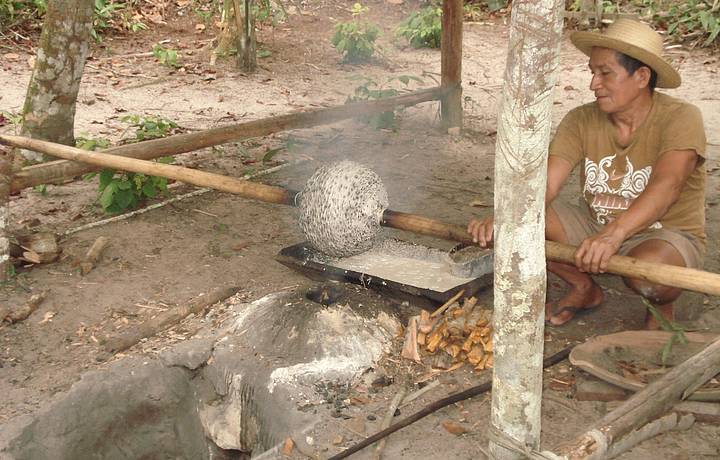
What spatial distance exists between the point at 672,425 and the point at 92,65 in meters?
8.45

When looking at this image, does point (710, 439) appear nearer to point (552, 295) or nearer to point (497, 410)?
point (497, 410)

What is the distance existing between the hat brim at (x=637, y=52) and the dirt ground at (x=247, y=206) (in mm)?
1076

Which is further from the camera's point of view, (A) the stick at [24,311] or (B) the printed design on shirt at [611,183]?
(A) the stick at [24,311]

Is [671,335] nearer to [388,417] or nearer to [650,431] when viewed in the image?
[650,431]

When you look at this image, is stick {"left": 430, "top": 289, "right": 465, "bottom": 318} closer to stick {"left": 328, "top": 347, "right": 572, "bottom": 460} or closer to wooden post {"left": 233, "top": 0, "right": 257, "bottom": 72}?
stick {"left": 328, "top": 347, "right": 572, "bottom": 460}

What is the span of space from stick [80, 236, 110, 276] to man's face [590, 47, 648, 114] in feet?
9.52

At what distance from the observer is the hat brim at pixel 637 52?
3.41 m

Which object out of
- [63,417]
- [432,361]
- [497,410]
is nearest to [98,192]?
[63,417]

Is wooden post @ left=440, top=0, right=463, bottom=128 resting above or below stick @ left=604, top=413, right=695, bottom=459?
above

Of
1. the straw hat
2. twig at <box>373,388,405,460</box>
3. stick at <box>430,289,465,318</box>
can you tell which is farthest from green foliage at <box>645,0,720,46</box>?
twig at <box>373,388,405,460</box>

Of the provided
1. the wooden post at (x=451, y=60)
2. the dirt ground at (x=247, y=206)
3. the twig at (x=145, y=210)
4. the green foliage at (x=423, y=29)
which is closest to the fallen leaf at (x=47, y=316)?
the dirt ground at (x=247, y=206)

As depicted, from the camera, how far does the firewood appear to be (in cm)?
367

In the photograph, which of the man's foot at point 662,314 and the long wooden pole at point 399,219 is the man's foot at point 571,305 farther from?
the long wooden pole at point 399,219

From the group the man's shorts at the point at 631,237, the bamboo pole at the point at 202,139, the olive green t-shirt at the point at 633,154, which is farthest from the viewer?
the bamboo pole at the point at 202,139
